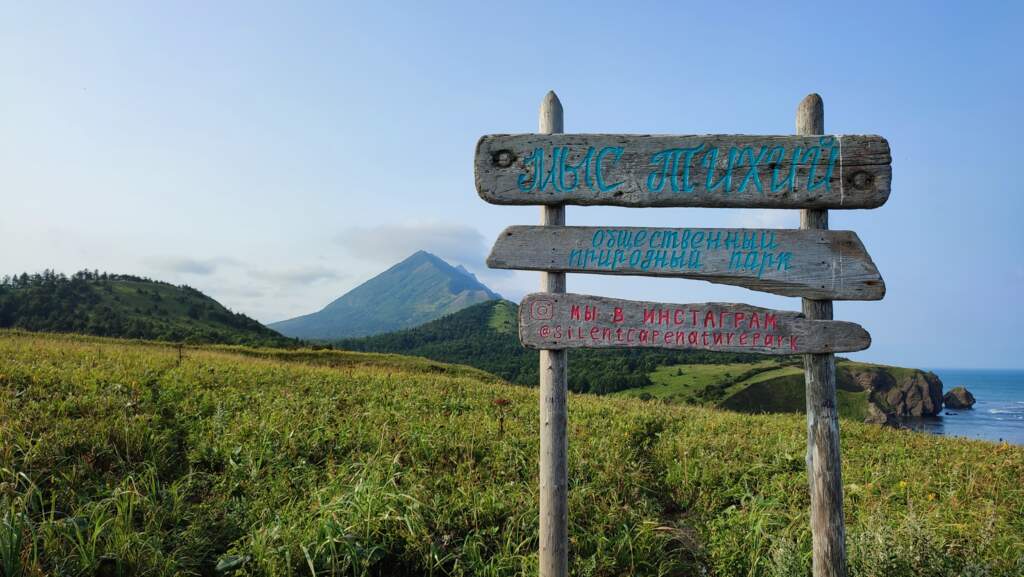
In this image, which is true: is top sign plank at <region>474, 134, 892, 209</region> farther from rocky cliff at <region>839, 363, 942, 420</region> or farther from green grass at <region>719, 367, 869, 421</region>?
rocky cliff at <region>839, 363, 942, 420</region>

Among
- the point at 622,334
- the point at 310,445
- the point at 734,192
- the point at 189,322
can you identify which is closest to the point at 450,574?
the point at 622,334

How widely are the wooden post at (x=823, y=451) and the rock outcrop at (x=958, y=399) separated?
194 m

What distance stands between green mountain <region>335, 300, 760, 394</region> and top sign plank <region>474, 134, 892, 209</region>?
1120cm

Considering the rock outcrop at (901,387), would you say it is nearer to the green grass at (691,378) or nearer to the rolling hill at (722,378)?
the rolling hill at (722,378)

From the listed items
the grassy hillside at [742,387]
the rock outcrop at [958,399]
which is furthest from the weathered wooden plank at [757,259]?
the rock outcrop at [958,399]

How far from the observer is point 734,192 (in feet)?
16.7

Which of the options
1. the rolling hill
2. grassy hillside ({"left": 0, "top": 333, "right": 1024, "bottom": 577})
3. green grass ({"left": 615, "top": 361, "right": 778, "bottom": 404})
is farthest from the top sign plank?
green grass ({"left": 615, "top": 361, "right": 778, "bottom": 404})

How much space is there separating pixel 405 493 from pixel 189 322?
110 metres

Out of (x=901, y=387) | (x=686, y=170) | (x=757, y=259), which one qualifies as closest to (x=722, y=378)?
(x=901, y=387)

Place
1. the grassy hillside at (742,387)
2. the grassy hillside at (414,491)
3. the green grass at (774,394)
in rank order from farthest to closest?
the green grass at (774,394) < the grassy hillside at (742,387) < the grassy hillside at (414,491)

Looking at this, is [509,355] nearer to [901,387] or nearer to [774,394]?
[774,394]

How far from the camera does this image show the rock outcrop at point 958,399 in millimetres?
151512

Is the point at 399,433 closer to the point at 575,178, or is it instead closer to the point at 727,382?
the point at 575,178

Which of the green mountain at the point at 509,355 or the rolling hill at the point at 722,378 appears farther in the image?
the green mountain at the point at 509,355
